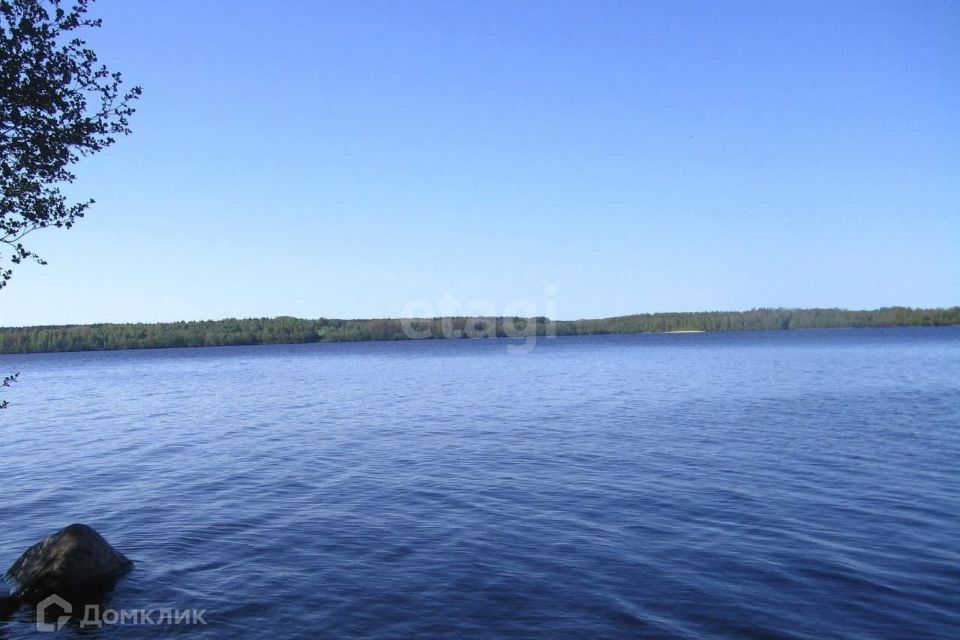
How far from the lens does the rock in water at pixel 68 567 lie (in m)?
11.5

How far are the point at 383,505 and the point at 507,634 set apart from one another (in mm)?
7938

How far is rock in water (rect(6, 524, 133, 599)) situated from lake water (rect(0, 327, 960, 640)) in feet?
1.63

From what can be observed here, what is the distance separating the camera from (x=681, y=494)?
690 inches

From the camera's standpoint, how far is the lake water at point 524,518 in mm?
10500

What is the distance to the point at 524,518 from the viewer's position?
51.5ft

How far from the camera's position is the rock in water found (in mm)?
11539

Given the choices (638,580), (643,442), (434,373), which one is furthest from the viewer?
(434,373)

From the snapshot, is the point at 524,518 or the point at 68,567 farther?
the point at 524,518

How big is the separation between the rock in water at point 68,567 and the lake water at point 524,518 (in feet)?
1.63

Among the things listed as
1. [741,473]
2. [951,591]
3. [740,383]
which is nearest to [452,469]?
[741,473]

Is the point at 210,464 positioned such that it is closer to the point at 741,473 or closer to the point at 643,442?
the point at 643,442

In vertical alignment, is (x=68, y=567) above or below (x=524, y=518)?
above

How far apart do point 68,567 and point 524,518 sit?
9.05 m

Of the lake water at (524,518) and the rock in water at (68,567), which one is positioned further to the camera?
the rock in water at (68,567)
